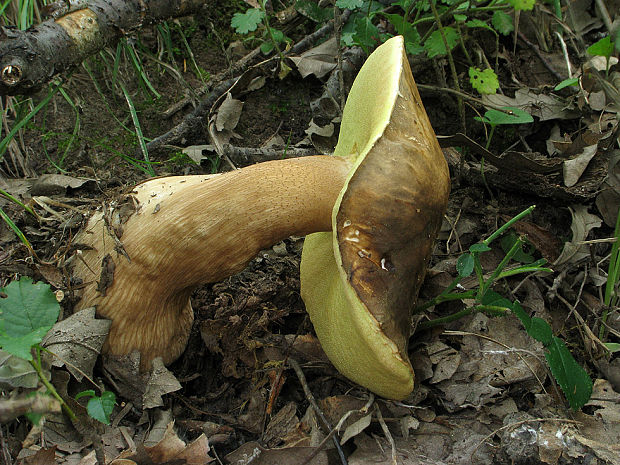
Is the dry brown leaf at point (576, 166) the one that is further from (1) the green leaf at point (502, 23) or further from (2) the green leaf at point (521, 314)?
(2) the green leaf at point (521, 314)

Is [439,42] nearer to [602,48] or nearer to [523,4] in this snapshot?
[523,4]

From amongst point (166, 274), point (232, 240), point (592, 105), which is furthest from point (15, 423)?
point (592, 105)

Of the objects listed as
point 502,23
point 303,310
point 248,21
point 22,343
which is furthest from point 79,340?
point 502,23

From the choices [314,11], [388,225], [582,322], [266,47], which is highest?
[314,11]

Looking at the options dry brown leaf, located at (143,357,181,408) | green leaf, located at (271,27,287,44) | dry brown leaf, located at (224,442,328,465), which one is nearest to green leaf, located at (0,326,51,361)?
dry brown leaf, located at (143,357,181,408)

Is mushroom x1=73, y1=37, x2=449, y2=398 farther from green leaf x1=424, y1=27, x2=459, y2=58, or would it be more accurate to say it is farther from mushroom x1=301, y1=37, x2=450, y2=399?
green leaf x1=424, y1=27, x2=459, y2=58
